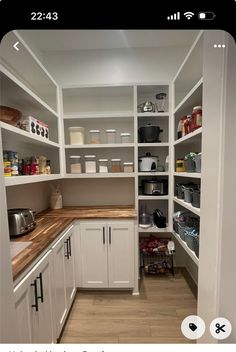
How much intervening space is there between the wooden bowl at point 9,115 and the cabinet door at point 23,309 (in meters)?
0.80

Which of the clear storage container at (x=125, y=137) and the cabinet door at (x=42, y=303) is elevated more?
the clear storage container at (x=125, y=137)

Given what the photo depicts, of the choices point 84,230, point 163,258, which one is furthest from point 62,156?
point 163,258

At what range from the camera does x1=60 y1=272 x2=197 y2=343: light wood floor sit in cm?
Result: 113

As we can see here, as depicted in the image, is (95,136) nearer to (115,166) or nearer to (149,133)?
(115,166)

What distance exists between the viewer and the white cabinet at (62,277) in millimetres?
1061

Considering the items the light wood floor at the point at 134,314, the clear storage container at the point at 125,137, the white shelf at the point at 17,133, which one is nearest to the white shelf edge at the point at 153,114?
the clear storage container at the point at 125,137

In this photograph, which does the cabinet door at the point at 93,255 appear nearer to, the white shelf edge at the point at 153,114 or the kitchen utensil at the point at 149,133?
the kitchen utensil at the point at 149,133

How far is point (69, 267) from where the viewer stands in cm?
136

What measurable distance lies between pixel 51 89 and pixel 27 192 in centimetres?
97

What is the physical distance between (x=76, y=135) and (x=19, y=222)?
0.95 meters

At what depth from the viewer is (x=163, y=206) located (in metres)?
1.81

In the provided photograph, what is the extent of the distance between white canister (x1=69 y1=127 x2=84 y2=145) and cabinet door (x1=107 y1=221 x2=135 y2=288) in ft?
2.83
